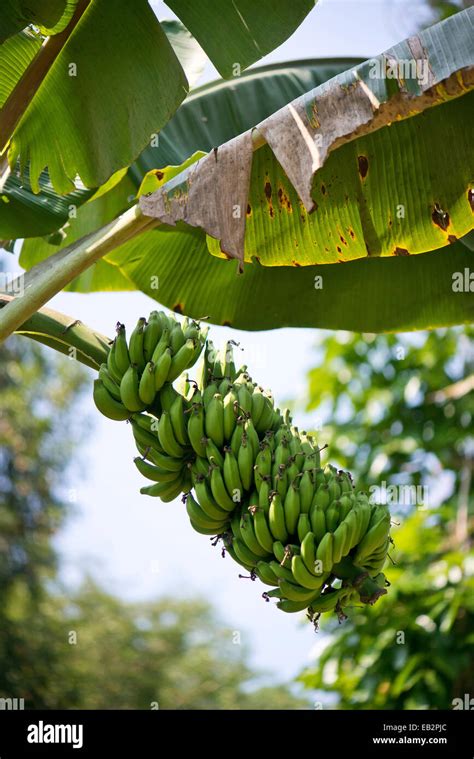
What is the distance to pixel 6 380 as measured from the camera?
1105cm

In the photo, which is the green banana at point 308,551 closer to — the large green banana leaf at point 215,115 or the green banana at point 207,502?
the green banana at point 207,502

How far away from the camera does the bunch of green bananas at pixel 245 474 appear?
1465 mm

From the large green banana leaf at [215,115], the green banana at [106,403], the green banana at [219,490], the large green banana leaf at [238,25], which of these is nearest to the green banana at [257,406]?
the green banana at [219,490]

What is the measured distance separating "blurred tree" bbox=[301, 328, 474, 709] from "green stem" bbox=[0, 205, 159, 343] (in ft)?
7.01

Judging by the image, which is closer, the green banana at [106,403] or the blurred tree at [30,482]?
the green banana at [106,403]

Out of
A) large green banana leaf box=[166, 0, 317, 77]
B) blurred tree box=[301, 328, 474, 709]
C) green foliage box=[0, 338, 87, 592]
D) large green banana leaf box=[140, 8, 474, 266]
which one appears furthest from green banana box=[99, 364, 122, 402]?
green foliage box=[0, 338, 87, 592]

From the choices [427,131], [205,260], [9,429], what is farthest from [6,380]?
[427,131]

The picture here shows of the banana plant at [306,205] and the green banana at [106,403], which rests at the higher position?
the banana plant at [306,205]

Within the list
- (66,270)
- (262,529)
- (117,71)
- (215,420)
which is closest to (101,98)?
(117,71)

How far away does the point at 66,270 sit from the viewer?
1.57m

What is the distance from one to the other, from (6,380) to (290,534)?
1007 centimetres

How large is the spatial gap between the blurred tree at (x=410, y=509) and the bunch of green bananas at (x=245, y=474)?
193 centimetres

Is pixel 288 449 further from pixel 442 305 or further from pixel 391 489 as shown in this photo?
pixel 391 489

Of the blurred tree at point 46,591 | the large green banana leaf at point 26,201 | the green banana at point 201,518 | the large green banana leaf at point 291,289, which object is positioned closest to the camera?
the green banana at point 201,518
